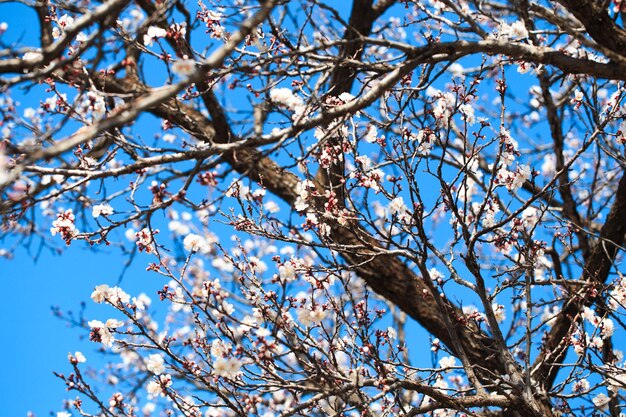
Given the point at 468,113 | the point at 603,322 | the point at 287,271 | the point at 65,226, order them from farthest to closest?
the point at 603,322 < the point at 468,113 < the point at 287,271 < the point at 65,226

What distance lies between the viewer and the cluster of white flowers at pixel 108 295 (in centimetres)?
344

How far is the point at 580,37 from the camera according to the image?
294 cm

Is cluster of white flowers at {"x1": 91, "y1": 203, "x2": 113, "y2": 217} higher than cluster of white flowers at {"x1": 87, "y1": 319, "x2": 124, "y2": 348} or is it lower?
higher

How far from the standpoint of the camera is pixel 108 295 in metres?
3.47

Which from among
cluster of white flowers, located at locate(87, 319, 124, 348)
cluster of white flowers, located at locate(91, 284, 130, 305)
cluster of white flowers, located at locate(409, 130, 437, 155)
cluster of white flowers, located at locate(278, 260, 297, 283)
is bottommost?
cluster of white flowers, located at locate(87, 319, 124, 348)

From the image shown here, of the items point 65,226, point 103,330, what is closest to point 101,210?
point 65,226

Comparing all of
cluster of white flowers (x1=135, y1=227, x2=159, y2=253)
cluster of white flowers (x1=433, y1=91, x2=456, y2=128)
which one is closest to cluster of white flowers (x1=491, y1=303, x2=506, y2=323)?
cluster of white flowers (x1=433, y1=91, x2=456, y2=128)

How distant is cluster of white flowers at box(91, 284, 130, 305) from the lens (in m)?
3.44

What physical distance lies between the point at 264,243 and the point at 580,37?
603 centimetres

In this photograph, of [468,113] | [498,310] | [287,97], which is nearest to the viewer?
[468,113]

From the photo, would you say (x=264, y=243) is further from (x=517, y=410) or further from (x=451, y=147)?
(x=517, y=410)

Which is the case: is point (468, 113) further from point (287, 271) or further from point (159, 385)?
point (159, 385)

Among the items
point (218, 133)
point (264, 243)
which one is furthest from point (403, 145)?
point (264, 243)

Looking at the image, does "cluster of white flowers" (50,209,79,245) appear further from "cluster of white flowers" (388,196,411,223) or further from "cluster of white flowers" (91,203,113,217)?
"cluster of white flowers" (388,196,411,223)
